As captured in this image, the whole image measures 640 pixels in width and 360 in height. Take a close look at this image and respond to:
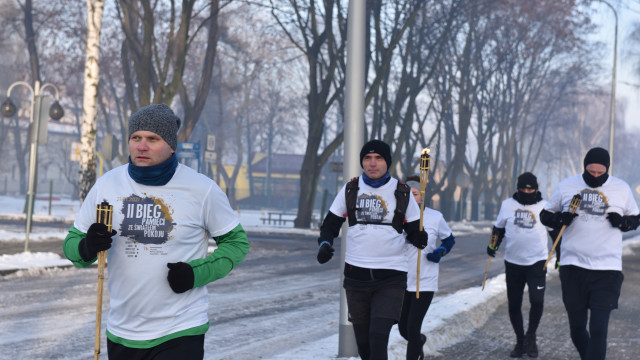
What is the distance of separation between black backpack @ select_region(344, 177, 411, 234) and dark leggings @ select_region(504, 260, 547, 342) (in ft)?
9.01

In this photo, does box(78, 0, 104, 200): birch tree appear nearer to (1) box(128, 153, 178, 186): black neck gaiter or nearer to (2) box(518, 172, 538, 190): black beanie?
(2) box(518, 172, 538, 190): black beanie

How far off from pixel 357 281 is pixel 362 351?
0.50 meters

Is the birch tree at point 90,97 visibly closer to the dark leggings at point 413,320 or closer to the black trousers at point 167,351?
the dark leggings at point 413,320

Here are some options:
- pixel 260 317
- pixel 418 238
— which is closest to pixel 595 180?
pixel 418 238

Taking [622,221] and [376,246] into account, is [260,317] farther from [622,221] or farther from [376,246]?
[622,221]

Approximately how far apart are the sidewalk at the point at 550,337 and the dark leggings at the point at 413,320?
1.00 m

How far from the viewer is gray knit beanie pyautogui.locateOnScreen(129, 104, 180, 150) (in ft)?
12.5

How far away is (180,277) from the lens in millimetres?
3674

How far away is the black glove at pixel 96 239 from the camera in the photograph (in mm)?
3648

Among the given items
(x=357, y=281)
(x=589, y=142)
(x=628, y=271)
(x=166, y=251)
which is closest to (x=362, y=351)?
(x=357, y=281)

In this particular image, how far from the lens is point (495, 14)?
35188 mm

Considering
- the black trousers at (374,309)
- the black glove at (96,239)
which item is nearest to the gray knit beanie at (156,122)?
the black glove at (96,239)

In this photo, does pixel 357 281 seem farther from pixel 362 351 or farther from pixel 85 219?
pixel 85 219

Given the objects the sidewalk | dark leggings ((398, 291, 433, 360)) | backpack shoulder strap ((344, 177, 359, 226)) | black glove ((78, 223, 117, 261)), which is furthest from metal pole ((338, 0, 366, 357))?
black glove ((78, 223, 117, 261))
